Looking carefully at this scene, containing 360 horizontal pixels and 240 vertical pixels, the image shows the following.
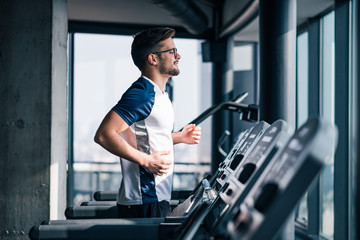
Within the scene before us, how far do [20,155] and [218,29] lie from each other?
377 centimetres

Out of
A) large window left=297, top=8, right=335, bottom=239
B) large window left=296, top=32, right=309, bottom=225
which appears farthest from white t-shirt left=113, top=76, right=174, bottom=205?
large window left=296, top=32, right=309, bottom=225

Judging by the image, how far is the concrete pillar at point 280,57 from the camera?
9.77ft

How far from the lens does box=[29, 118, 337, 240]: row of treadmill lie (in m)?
0.82

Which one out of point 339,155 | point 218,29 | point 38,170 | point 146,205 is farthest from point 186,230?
point 218,29

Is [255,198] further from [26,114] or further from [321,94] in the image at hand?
[321,94]

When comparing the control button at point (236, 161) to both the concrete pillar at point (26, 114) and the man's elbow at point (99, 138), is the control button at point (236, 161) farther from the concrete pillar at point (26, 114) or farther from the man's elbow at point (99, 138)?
the concrete pillar at point (26, 114)

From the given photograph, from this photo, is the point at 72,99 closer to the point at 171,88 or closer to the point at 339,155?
the point at 171,88

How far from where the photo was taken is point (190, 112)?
7520 mm

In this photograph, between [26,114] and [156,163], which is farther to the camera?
[26,114]

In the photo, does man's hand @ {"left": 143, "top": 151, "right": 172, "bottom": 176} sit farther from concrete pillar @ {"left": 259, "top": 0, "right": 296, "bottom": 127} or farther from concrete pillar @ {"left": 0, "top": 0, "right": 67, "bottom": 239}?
concrete pillar @ {"left": 259, "top": 0, "right": 296, "bottom": 127}

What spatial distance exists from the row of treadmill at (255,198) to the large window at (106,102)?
4.36m

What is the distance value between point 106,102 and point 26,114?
169 inches

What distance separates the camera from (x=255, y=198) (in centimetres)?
92

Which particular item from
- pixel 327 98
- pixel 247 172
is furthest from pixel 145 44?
pixel 327 98
